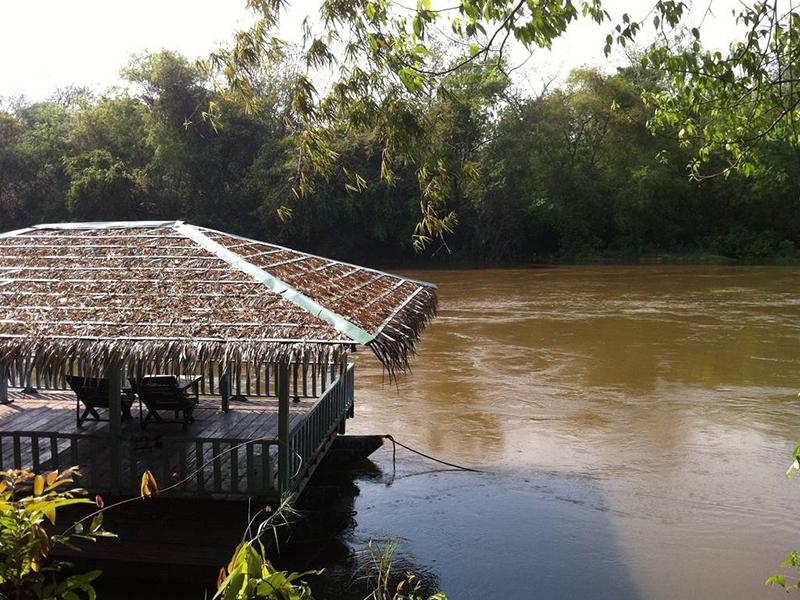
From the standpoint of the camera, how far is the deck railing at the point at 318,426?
6.52 metres

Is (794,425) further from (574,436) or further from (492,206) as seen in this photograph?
(492,206)

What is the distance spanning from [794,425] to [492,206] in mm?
26450

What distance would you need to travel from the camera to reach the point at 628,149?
38.4m

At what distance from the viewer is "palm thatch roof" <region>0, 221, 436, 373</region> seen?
19.1 ft

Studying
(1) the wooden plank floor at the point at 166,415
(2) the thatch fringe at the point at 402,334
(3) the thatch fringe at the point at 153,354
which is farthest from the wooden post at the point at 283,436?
(1) the wooden plank floor at the point at 166,415

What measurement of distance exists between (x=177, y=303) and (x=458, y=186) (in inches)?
1116

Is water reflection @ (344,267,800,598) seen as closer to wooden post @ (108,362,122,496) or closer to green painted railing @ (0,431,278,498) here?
green painted railing @ (0,431,278,498)

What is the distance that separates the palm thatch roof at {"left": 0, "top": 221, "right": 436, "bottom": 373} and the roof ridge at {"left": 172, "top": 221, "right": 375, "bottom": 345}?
0.01m

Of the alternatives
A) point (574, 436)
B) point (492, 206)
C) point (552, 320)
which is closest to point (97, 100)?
point (492, 206)

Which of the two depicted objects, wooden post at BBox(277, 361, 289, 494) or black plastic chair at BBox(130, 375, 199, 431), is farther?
black plastic chair at BBox(130, 375, 199, 431)

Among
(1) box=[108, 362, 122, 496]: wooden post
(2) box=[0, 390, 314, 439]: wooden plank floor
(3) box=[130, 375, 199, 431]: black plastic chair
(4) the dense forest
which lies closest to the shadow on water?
(2) box=[0, 390, 314, 439]: wooden plank floor

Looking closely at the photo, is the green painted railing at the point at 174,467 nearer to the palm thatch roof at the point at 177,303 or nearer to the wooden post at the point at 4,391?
the palm thatch roof at the point at 177,303

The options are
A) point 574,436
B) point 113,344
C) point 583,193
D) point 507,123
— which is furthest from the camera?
point 583,193

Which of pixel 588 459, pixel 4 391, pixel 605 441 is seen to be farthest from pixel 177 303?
pixel 605 441
